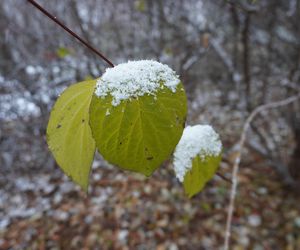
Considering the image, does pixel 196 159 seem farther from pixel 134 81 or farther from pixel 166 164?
pixel 166 164

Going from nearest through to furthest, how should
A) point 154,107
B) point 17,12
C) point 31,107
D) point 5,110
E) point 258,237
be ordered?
1. point 154,107
2. point 258,237
3. point 5,110
4. point 31,107
5. point 17,12

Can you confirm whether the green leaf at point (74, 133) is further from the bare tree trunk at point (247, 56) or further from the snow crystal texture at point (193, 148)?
the bare tree trunk at point (247, 56)

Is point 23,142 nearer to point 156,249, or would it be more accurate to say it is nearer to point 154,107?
point 156,249

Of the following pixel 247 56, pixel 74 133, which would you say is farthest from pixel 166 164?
pixel 74 133

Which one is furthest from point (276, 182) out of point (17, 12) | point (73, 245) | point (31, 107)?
point (17, 12)

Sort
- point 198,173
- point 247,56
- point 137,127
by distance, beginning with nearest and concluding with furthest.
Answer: point 137,127 → point 198,173 → point 247,56

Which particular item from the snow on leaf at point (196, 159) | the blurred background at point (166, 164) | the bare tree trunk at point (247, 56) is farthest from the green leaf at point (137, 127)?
the blurred background at point (166, 164)
